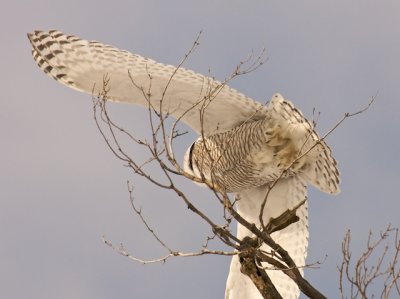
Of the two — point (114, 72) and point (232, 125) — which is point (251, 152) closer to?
point (232, 125)

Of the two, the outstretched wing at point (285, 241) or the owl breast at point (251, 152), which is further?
the outstretched wing at point (285, 241)

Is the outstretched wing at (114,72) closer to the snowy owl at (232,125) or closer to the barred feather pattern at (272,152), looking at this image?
the snowy owl at (232,125)

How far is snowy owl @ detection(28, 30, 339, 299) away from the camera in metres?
7.91

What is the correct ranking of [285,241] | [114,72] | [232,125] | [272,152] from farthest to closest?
[285,241] → [232,125] → [272,152] → [114,72]

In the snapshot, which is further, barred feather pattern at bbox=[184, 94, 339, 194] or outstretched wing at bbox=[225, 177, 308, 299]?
outstretched wing at bbox=[225, 177, 308, 299]

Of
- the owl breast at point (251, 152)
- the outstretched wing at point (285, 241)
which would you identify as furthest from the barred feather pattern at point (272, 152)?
the outstretched wing at point (285, 241)

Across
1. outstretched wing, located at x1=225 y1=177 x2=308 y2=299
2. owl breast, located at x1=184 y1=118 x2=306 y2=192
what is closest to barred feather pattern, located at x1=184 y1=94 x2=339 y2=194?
owl breast, located at x1=184 y1=118 x2=306 y2=192

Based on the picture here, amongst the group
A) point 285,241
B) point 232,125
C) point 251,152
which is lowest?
point 285,241

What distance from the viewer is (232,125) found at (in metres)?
8.64

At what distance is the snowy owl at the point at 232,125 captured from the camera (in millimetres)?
7906

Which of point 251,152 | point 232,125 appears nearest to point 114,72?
point 232,125

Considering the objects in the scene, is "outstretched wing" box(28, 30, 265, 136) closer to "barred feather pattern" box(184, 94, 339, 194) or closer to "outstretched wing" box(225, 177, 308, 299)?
"barred feather pattern" box(184, 94, 339, 194)

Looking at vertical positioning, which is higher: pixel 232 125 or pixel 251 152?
pixel 232 125

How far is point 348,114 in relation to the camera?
5926mm
